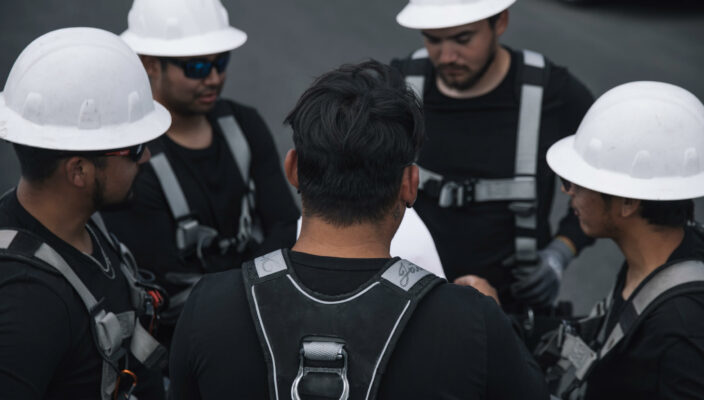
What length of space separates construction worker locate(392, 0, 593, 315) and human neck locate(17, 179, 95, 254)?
1520mm

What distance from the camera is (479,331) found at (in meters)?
1.65

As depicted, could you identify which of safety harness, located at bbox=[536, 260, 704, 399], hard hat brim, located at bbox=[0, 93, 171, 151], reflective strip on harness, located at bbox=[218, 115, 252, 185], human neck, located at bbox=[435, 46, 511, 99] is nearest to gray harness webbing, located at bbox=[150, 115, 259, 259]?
reflective strip on harness, located at bbox=[218, 115, 252, 185]

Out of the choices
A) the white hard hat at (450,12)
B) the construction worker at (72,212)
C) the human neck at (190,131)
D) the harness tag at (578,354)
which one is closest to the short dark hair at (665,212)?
the harness tag at (578,354)

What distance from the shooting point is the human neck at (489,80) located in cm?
336

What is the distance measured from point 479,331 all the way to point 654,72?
722 centimetres

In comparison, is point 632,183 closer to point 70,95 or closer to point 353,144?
point 353,144

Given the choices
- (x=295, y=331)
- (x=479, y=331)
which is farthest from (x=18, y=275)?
(x=479, y=331)

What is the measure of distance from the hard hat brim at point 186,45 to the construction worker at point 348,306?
1.56 m

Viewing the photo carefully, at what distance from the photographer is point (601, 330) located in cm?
248

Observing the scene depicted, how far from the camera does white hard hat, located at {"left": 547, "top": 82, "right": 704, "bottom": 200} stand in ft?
7.57

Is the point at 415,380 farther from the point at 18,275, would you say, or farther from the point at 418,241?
the point at 18,275

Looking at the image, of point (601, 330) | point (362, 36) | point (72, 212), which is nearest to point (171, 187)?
point (72, 212)

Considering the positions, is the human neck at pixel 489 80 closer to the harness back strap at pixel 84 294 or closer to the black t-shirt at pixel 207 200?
the black t-shirt at pixel 207 200

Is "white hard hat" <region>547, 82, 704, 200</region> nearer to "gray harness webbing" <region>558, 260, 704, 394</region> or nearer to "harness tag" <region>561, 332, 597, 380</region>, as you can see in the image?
"gray harness webbing" <region>558, 260, 704, 394</region>
